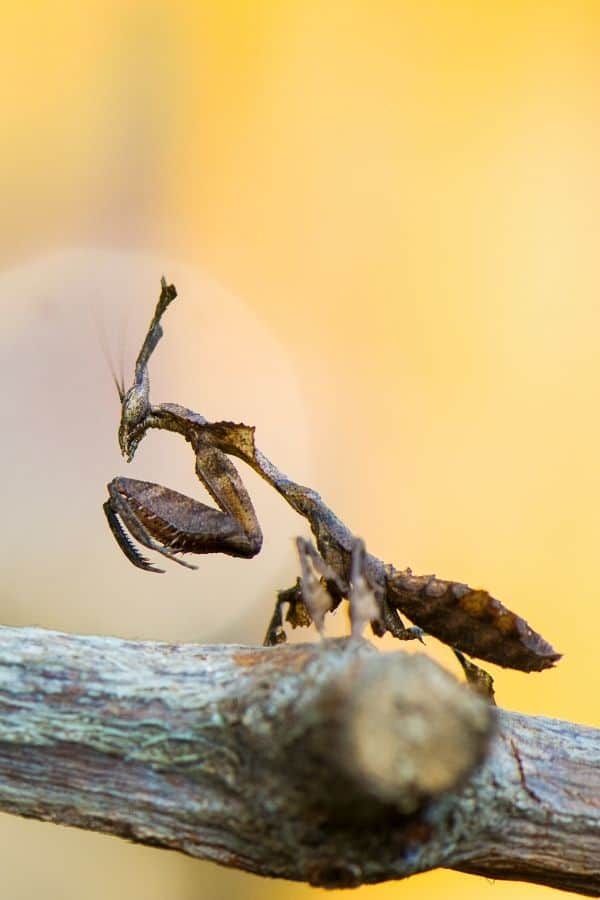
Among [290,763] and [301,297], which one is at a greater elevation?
[301,297]

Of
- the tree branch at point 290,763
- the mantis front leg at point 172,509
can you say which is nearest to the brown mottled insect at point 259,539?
the mantis front leg at point 172,509

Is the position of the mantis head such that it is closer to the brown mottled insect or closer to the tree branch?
the brown mottled insect

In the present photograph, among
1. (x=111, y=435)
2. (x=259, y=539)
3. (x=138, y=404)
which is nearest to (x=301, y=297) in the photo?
(x=111, y=435)

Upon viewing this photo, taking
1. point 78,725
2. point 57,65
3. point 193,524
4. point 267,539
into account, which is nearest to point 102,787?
point 78,725

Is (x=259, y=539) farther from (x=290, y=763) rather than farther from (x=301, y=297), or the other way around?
(x=301, y=297)

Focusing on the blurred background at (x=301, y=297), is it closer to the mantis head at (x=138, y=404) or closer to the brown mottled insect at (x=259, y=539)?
the mantis head at (x=138, y=404)
